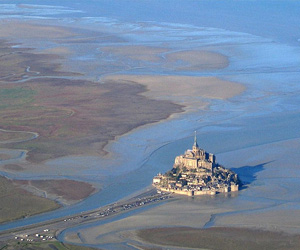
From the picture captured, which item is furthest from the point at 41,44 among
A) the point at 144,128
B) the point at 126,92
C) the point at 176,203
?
the point at 176,203

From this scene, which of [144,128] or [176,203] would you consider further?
[144,128]

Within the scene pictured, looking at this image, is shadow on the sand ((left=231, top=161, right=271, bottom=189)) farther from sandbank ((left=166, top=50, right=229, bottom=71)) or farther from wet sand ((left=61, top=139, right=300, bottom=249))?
sandbank ((left=166, top=50, right=229, bottom=71))

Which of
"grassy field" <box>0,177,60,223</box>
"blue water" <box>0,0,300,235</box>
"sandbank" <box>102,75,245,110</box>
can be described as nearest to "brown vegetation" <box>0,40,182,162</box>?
"sandbank" <box>102,75,245,110</box>

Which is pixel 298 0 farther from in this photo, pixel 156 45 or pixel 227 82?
pixel 227 82

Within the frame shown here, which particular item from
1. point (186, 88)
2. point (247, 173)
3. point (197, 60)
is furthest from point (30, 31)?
point (247, 173)

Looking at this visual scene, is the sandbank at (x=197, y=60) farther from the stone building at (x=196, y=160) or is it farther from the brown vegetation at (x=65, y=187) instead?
the brown vegetation at (x=65, y=187)

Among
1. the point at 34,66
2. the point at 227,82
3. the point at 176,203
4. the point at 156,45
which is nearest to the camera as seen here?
the point at 176,203

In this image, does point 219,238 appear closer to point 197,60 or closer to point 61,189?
point 61,189
